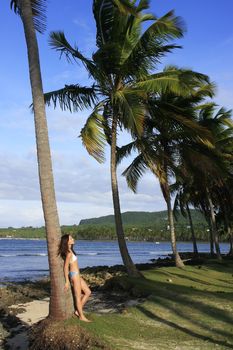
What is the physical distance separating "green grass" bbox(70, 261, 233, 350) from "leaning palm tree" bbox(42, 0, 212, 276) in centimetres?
443

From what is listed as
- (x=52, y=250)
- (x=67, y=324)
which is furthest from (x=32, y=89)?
(x=67, y=324)

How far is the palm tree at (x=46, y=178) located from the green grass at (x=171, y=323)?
68 centimetres

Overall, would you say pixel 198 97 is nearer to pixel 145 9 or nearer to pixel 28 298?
pixel 145 9

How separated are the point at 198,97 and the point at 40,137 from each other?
14190mm

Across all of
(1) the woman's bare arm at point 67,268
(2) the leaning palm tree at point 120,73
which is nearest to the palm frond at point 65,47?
(2) the leaning palm tree at point 120,73

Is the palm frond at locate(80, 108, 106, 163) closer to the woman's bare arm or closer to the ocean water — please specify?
the woman's bare arm

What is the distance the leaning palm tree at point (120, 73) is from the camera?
52.7 ft

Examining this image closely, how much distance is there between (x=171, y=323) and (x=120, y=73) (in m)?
9.12

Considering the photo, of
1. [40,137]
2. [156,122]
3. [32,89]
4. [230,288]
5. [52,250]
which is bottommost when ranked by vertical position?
[230,288]

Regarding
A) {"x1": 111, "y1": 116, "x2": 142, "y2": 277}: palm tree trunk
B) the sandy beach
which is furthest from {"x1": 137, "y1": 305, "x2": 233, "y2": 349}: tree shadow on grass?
{"x1": 111, "y1": 116, "x2": 142, "y2": 277}: palm tree trunk

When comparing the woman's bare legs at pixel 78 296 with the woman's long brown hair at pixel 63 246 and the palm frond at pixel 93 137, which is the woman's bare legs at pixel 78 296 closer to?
the woman's long brown hair at pixel 63 246

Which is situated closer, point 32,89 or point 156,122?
point 32,89

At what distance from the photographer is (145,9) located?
16359mm

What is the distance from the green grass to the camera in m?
8.77
